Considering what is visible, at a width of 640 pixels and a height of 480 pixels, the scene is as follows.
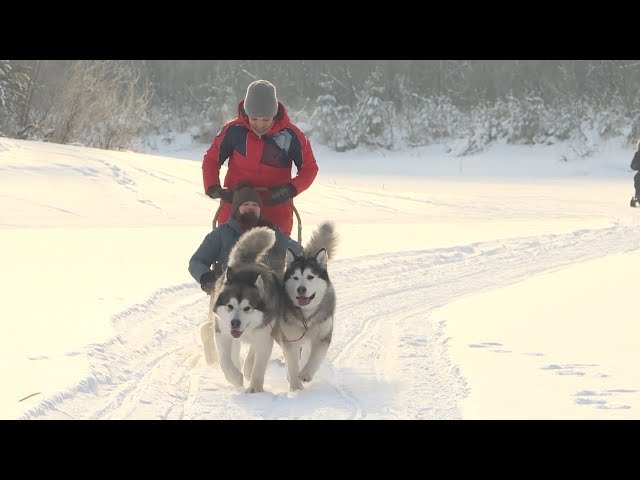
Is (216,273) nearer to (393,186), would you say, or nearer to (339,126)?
(393,186)

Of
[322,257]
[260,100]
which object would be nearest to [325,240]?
[322,257]

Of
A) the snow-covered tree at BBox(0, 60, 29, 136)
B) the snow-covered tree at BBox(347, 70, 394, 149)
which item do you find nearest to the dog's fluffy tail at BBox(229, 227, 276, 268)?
the snow-covered tree at BBox(0, 60, 29, 136)

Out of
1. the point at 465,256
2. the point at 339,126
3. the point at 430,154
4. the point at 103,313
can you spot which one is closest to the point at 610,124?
the point at 430,154

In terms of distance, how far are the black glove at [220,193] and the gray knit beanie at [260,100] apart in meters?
0.54

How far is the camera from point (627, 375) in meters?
5.59

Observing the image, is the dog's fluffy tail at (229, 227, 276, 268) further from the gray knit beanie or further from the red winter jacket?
the gray knit beanie

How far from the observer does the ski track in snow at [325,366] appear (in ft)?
16.2

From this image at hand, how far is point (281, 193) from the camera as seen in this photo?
628cm

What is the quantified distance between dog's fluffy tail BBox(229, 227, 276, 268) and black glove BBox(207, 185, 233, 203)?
61 centimetres

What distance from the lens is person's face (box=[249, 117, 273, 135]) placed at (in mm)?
6234

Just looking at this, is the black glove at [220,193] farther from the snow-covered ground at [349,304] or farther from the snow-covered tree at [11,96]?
the snow-covered tree at [11,96]

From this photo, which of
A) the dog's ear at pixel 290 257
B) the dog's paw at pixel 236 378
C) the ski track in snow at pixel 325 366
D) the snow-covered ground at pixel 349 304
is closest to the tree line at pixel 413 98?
the snow-covered ground at pixel 349 304

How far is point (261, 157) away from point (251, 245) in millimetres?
907

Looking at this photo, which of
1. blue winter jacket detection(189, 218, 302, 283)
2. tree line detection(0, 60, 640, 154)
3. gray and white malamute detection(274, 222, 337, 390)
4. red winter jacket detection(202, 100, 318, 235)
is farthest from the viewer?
tree line detection(0, 60, 640, 154)
